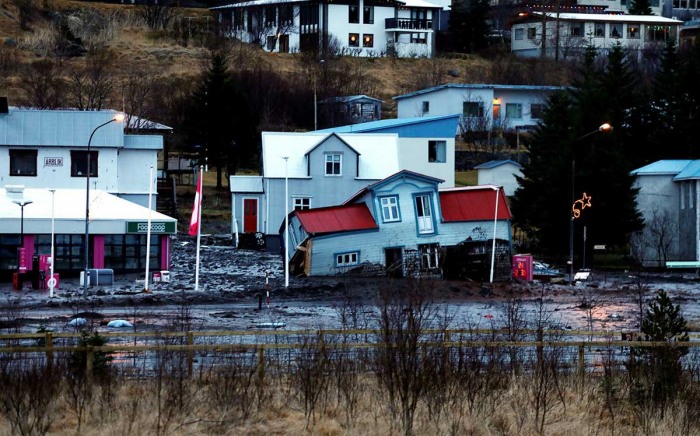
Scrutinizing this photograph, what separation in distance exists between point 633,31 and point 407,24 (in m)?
22.6

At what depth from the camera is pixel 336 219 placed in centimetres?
4844

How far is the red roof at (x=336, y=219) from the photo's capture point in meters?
47.8

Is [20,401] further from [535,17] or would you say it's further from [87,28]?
[535,17]

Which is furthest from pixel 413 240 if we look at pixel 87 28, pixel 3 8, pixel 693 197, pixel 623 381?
pixel 3 8

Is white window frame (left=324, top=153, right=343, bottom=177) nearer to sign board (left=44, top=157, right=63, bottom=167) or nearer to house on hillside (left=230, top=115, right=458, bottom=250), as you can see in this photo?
house on hillside (left=230, top=115, right=458, bottom=250)

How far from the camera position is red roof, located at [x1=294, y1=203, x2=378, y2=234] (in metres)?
47.8

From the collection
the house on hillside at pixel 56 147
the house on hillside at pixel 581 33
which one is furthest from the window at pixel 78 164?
the house on hillside at pixel 581 33

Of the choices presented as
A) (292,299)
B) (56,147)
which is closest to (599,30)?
(56,147)

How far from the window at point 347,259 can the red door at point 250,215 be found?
13.3 metres

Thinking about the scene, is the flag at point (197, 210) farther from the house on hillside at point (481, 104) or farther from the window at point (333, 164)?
the house on hillside at point (481, 104)

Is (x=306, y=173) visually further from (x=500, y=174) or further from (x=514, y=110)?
(x=514, y=110)

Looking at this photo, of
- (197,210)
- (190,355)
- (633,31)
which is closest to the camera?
(190,355)

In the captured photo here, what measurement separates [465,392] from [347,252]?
24.4 m

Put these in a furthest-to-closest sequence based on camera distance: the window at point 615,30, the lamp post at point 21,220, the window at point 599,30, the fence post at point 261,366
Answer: the window at point 615,30
the window at point 599,30
the lamp post at point 21,220
the fence post at point 261,366
